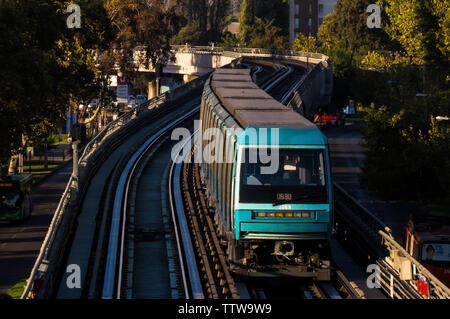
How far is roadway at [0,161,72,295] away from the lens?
90.0 ft

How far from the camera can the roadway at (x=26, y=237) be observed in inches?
1080

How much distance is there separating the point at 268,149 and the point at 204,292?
14.6 feet

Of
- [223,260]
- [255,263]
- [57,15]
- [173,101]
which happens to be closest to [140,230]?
[223,260]

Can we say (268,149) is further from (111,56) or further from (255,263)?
(111,56)

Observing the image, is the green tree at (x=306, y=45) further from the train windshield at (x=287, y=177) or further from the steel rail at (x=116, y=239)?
the train windshield at (x=287, y=177)

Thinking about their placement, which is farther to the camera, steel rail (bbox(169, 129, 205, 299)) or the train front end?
steel rail (bbox(169, 129, 205, 299))

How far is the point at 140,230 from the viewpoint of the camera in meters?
28.7

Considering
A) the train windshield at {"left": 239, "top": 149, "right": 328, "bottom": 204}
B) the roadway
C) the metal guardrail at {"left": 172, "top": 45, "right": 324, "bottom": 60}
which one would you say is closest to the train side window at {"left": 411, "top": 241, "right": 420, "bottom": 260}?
the train windshield at {"left": 239, "top": 149, "right": 328, "bottom": 204}

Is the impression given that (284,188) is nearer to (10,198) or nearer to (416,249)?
(416,249)

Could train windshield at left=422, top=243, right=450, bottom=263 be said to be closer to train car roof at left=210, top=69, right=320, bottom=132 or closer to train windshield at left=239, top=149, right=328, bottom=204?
train car roof at left=210, top=69, right=320, bottom=132

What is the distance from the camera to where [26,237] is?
33.9 m

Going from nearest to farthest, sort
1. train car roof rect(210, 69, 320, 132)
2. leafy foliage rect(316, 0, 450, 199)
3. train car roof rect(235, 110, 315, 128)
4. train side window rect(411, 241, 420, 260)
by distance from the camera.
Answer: train car roof rect(235, 110, 315, 128), train car roof rect(210, 69, 320, 132), train side window rect(411, 241, 420, 260), leafy foliage rect(316, 0, 450, 199)
